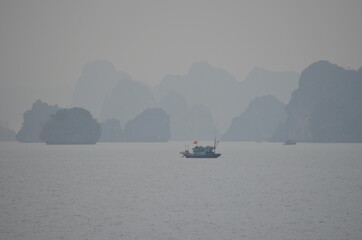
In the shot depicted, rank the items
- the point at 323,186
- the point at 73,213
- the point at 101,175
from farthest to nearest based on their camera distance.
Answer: the point at 101,175 → the point at 323,186 → the point at 73,213

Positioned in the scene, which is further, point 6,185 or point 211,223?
point 6,185

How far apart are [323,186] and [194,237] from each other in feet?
111

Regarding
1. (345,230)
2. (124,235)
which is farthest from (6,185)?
(345,230)

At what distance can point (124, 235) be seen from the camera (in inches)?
1410

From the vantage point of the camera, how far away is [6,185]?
67.2 m

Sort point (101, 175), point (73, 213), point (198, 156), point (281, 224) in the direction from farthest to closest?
1. point (198, 156)
2. point (101, 175)
3. point (73, 213)
4. point (281, 224)

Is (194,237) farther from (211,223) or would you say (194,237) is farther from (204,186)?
(204,186)

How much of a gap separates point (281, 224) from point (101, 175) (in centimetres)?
4862

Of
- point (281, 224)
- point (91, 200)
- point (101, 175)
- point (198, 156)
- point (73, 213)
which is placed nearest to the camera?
point (281, 224)

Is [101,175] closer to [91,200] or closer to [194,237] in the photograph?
[91,200]

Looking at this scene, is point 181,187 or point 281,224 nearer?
point 281,224

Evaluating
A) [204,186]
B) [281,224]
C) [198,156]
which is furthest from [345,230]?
[198,156]

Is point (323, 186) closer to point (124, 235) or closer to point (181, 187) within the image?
point (181, 187)

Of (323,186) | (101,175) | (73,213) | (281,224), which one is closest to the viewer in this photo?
(281,224)
